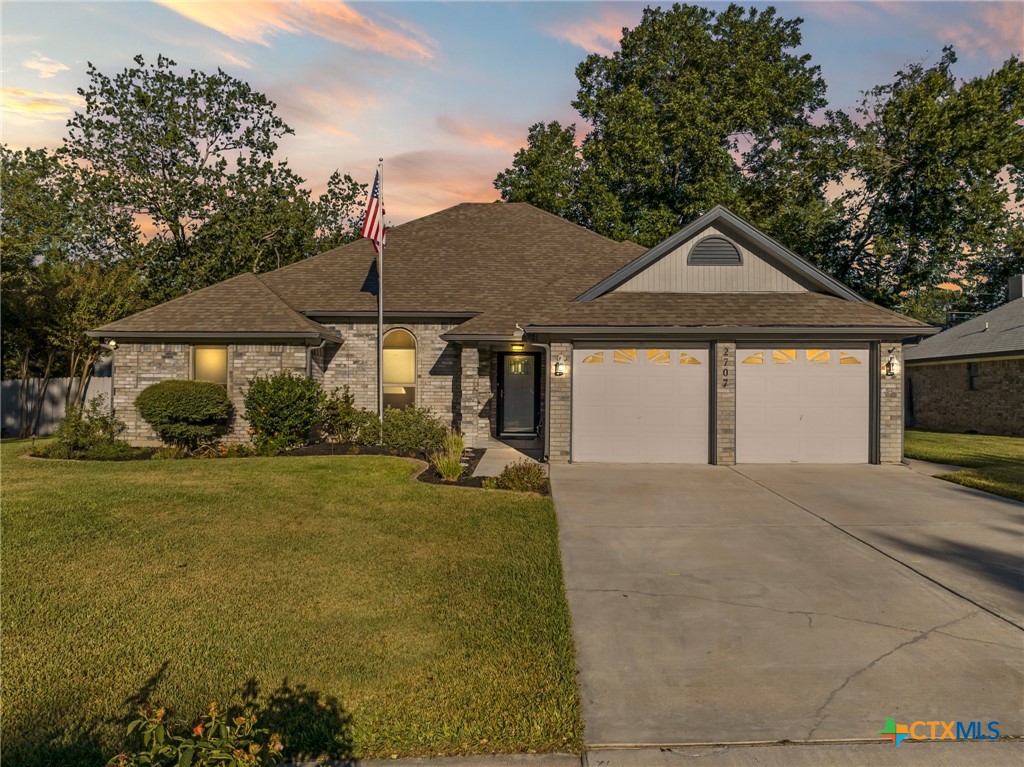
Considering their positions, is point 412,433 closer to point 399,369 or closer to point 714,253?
point 399,369

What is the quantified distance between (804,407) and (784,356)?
127 cm

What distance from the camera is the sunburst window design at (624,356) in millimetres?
14047

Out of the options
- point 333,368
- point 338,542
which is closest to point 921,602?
point 338,542

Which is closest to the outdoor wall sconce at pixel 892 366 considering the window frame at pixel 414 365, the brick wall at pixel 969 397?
the window frame at pixel 414 365

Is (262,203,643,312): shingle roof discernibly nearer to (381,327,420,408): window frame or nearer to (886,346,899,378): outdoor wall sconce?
(381,327,420,408): window frame

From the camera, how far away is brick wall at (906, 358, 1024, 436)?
74.6 feet

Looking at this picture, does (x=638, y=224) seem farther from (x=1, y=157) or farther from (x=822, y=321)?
(x=1, y=157)

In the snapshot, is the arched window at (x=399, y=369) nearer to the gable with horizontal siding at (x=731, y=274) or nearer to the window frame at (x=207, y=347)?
the window frame at (x=207, y=347)

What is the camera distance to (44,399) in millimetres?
22312

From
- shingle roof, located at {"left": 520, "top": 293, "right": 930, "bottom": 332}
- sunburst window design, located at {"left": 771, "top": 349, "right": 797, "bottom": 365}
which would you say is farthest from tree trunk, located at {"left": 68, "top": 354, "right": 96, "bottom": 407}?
sunburst window design, located at {"left": 771, "top": 349, "right": 797, "bottom": 365}

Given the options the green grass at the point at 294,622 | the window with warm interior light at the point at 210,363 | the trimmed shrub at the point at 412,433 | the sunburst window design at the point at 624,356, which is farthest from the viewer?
the window with warm interior light at the point at 210,363

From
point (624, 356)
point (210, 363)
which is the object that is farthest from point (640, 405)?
point (210, 363)

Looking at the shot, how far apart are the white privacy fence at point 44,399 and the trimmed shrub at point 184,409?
357 inches

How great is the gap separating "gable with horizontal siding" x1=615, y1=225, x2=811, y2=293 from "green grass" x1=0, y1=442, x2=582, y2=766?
8301 millimetres
